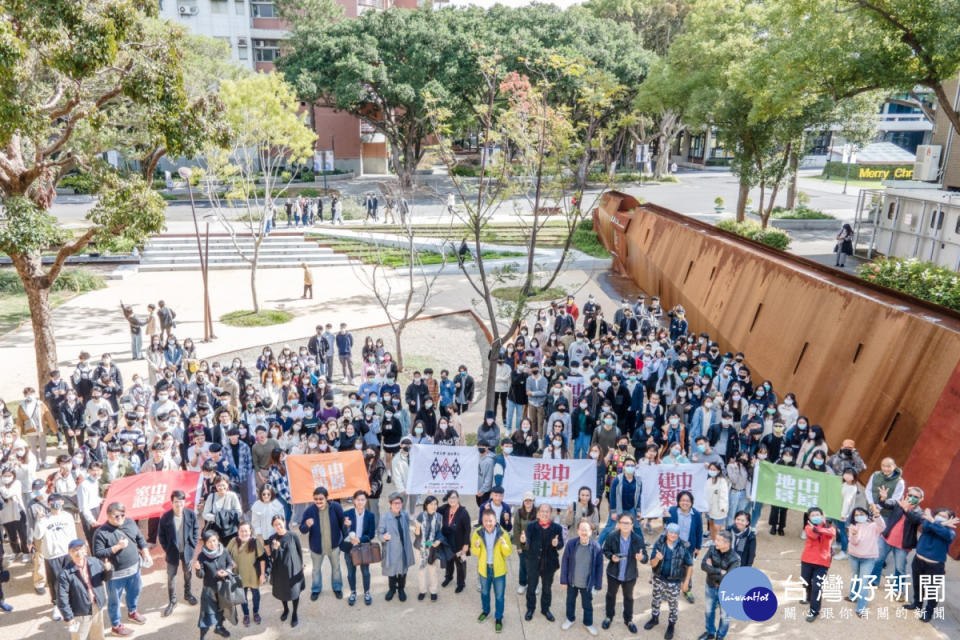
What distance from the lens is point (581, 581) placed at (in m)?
7.46

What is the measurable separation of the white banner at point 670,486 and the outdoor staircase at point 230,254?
21.9 meters

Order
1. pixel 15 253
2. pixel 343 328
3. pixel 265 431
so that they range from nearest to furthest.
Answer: pixel 265 431 < pixel 15 253 < pixel 343 328

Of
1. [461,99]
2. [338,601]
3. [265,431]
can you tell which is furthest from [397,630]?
[461,99]

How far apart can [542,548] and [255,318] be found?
51.3ft

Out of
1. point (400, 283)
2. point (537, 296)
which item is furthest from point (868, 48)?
point (400, 283)

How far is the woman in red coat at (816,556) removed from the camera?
7652 millimetres

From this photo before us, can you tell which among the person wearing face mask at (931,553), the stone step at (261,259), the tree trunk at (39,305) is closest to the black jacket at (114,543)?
the tree trunk at (39,305)

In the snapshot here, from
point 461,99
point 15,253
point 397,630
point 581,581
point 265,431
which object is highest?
point 461,99

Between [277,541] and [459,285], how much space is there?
59.9 ft

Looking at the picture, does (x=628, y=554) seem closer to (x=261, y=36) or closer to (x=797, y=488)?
(x=797, y=488)

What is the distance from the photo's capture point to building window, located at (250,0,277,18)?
181ft

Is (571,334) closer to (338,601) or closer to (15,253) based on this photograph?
(338,601)

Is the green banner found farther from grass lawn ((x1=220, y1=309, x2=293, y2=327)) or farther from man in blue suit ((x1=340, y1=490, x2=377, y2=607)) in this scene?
grass lawn ((x1=220, y1=309, x2=293, y2=327))

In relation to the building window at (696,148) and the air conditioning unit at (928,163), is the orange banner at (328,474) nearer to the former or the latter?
the air conditioning unit at (928,163)
